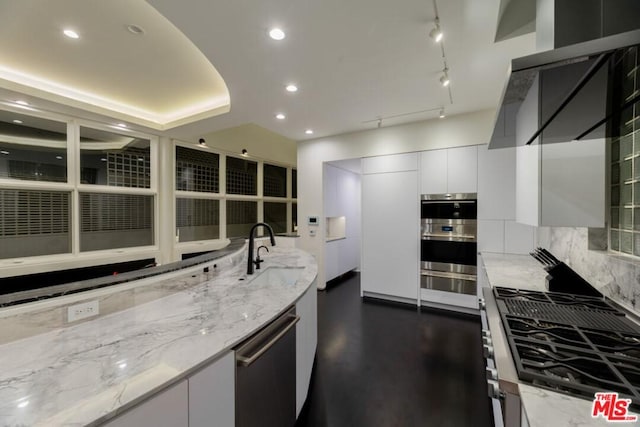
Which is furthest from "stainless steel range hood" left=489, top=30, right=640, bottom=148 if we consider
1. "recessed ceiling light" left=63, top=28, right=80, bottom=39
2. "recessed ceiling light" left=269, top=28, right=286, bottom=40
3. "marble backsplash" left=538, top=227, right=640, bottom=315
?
"recessed ceiling light" left=63, top=28, right=80, bottom=39

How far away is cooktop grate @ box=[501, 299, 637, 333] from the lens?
114cm

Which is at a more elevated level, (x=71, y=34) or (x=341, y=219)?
(x=71, y=34)

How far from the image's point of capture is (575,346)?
0.96 meters

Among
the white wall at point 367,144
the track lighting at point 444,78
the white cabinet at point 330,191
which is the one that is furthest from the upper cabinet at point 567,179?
the white cabinet at point 330,191

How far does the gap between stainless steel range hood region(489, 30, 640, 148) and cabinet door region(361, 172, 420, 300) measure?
2.52m

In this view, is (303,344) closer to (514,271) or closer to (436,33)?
(514,271)

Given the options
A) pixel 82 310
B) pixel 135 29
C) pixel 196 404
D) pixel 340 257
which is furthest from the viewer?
pixel 340 257

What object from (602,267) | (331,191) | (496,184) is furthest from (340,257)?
(602,267)

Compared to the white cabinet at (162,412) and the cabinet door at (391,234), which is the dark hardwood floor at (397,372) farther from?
the white cabinet at (162,412)

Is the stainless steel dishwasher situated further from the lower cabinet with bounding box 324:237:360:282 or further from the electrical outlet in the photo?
the lower cabinet with bounding box 324:237:360:282

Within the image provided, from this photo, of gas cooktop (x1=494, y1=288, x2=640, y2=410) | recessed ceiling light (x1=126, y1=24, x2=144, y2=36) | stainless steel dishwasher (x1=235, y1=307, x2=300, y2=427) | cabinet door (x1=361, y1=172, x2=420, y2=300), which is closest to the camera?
gas cooktop (x1=494, y1=288, x2=640, y2=410)

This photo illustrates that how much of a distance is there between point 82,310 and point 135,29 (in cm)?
242

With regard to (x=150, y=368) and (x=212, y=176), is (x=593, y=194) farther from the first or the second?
(x=212, y=176)

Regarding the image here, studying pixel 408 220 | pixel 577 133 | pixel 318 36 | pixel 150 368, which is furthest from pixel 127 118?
pixel 577 133
